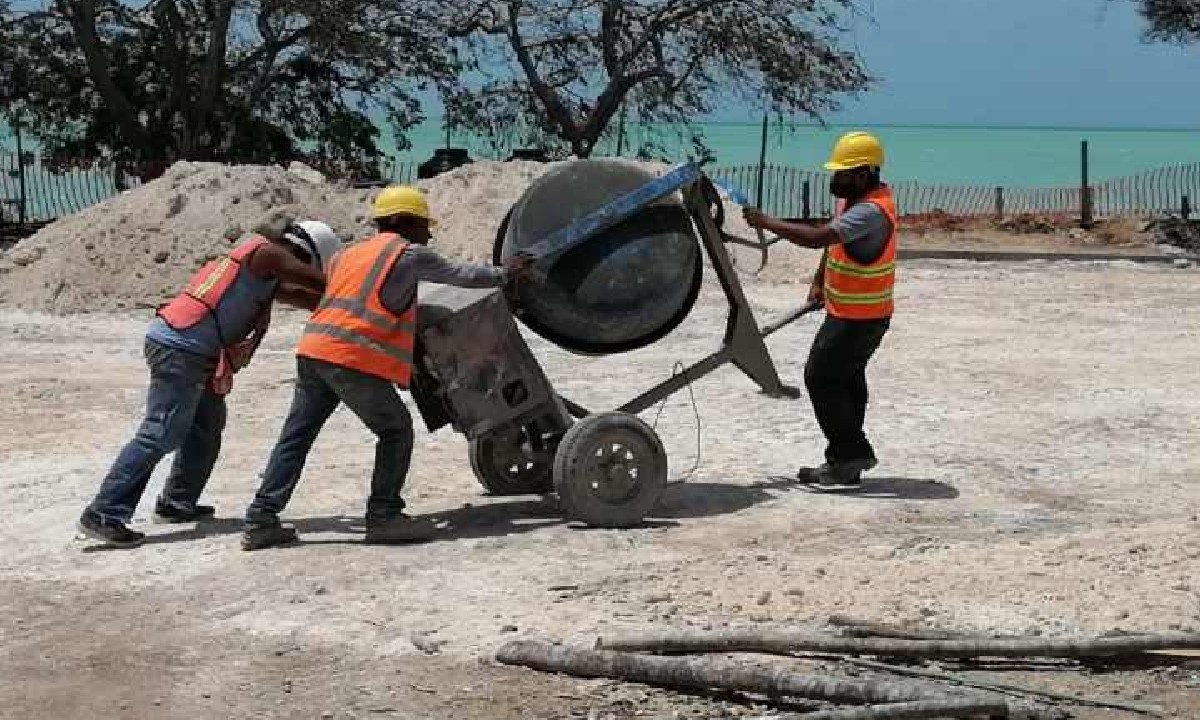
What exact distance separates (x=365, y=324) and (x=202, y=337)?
33.7 inches

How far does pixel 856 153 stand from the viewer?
8.62 m

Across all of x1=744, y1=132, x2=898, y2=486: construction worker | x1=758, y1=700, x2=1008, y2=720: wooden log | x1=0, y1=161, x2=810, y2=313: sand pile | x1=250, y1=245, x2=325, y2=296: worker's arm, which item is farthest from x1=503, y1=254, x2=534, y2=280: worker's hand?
x1=0, y1=161, x2=810, y2=313: sand pile

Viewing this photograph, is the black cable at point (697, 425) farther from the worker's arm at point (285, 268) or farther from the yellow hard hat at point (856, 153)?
the worker's arm at point (285, 268)

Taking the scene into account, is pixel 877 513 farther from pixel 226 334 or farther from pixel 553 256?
pixel 226 334

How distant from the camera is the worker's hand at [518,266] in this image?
7.64 m

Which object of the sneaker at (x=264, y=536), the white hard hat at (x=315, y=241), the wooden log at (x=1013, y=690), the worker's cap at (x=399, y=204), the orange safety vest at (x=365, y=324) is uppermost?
the worker's cap at (x=399, y=204)

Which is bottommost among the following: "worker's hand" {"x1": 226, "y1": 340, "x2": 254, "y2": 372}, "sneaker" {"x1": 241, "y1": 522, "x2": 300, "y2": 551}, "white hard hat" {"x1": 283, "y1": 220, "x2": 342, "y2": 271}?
"sneaker" {"x1": 241, "y1": 522, "x2": 300, "y2": 551}

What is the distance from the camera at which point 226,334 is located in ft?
25.8

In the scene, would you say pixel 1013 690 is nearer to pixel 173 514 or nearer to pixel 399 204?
pixel 399 204

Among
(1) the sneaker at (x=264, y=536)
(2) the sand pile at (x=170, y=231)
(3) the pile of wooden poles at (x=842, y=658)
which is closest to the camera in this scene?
(3) the pile of wooden poles at (x=842, y=658)

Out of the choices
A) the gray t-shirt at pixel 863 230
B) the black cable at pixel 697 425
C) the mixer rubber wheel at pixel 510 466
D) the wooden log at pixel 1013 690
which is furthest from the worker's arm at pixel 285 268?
the wooden log at pixel 1013 690

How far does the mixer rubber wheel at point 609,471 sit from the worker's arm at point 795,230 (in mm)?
1049

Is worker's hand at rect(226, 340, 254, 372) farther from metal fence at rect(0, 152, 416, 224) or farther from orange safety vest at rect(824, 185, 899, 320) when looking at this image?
metal fence at rect(0, 152, 416, 224)

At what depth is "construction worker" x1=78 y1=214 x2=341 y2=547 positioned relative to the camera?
776cm
